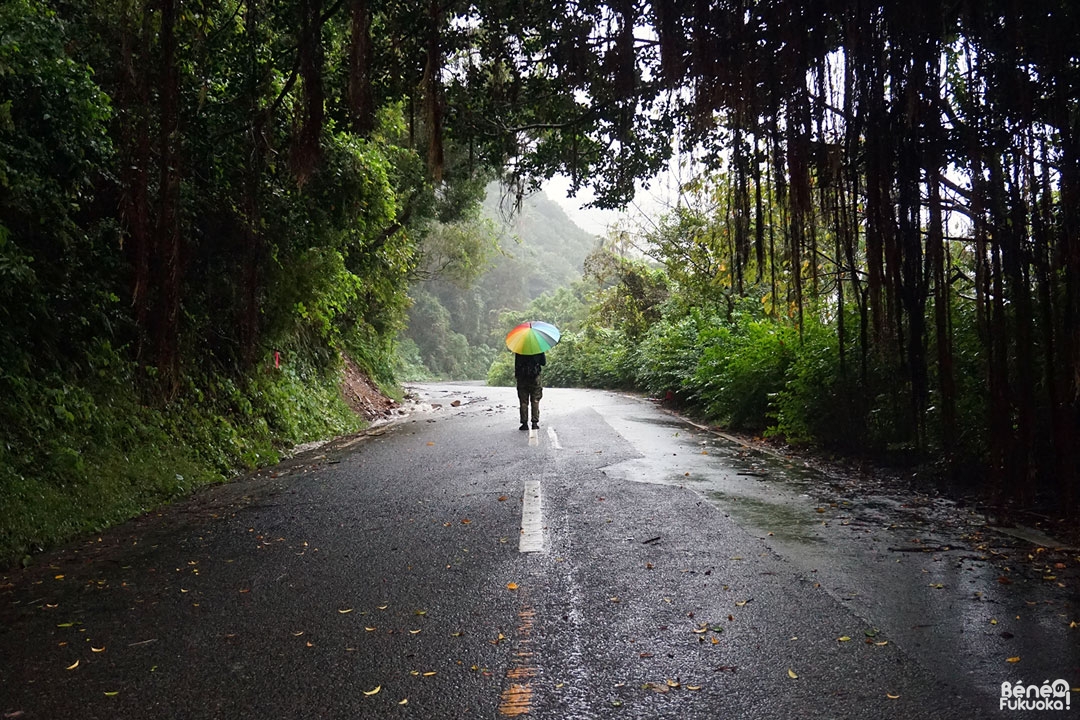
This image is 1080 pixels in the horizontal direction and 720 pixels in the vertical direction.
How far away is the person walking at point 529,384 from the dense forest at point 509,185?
3.82m

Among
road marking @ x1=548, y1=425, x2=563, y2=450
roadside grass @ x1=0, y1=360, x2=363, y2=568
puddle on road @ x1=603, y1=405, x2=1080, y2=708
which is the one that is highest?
roadside grass @ x1=0, y1=360, x2=363, y2=568

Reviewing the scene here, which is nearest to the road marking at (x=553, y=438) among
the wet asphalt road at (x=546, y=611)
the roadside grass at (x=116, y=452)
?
the wet asphalt road at (x=546, y=611)

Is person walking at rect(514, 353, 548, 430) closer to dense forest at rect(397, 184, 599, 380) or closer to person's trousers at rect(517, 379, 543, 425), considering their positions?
person's trousers at rect(517, 379, 543, 425)

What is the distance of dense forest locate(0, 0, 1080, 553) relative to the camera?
17.3 ft

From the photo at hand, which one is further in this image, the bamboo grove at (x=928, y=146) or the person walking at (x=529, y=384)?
the person walking at (x=529, y=384)

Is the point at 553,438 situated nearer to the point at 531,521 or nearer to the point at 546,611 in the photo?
the point at 531,521

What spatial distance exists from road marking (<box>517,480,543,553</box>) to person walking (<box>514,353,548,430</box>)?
5.59 metres

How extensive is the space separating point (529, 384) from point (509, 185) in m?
5.41

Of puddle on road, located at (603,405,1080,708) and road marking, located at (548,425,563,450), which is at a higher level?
road marking, located at (548,425,563,450)

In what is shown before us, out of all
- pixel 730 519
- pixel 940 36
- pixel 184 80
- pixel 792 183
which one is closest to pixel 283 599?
pixel 730 519

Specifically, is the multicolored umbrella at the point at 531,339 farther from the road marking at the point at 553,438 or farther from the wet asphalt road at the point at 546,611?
the wet asphalt road at the point at 546,611

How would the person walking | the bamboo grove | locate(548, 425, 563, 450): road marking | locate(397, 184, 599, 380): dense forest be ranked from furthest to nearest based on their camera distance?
locate(397, 184, 599, 380): dense forest
the person walking
locate(548, 425, 563, 450): road marking
the bamboo grove

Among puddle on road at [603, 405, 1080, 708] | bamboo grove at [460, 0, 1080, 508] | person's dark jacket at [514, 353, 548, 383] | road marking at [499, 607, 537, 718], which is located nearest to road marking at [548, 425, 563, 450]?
person's dark jacket at [514, 353, 548, 383]

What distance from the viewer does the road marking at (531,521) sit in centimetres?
530
